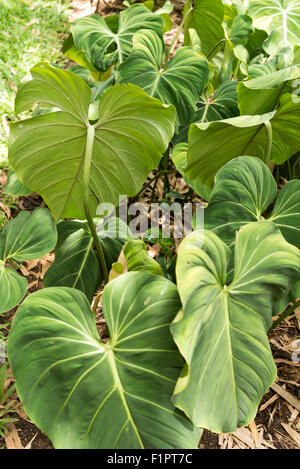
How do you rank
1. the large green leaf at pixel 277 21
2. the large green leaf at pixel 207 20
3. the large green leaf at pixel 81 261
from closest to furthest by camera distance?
1. the large green leaf at pixel 81 261
2. the large green leaf at pixel 277 21
3. the large green leaf at pixel 207 20

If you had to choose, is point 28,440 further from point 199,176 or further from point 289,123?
point 289,123

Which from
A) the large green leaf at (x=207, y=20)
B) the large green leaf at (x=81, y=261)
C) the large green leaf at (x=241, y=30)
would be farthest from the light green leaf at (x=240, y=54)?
the large green leaf at (x=81, y=261)

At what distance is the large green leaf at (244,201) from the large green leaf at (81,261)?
40 centimetres

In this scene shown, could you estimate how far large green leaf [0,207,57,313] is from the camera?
4.22ft

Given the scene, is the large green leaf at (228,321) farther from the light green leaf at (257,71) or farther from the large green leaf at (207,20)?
the large green leaf at (207,20)

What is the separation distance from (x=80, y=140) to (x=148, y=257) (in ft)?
1.30

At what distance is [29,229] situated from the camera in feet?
4.52

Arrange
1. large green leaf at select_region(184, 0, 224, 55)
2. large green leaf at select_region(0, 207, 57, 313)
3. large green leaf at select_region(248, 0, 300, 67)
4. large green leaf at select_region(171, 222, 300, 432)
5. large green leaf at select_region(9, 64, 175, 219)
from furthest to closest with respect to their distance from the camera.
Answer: large green leaf at select_region(184, 0, 224, 55)
large green leaf at select_region(248, 0, 300, 67)
large green leaf at select_region(0, 207, 57, 313)
large green leaf at select_region(9, 64, 175, 219)
large green leaf at select_region(171, 222, 300, 432)

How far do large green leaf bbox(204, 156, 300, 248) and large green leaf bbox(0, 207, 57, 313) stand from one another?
471mm

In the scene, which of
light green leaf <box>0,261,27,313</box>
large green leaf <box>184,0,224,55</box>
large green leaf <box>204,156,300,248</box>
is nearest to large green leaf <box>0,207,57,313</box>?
light green leaf <box>0,261,27,313</box>

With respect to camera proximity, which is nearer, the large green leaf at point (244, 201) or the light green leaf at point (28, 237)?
the large green leaf at point (244, 201)

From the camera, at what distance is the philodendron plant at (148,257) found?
0.97 meters

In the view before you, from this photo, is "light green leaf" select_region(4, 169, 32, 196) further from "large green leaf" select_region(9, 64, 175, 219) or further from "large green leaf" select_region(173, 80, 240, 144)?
"large green leaf" select_region(173, 80, 240, 144)

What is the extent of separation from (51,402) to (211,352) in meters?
0.36
